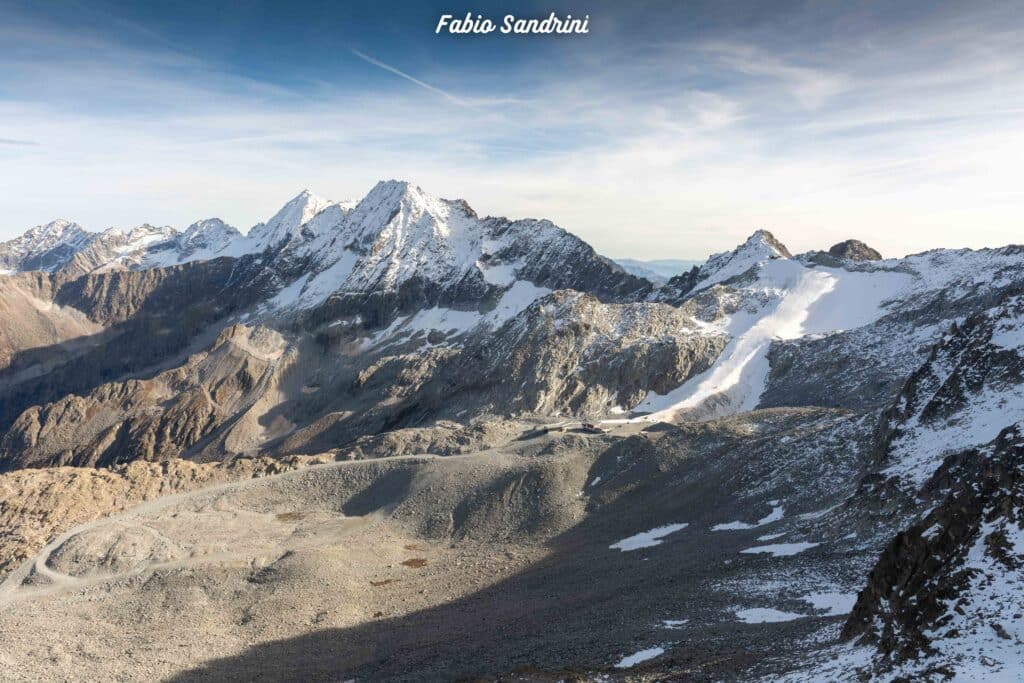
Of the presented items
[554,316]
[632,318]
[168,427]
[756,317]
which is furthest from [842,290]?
[168,427]

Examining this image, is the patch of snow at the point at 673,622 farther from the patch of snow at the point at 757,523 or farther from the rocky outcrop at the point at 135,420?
the rocky outcrop at the point at 135,420

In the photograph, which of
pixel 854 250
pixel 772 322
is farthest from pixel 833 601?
pixel 854 250

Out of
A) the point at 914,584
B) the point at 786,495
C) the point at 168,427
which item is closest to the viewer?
the point at 914,584

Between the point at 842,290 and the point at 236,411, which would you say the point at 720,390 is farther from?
the point at 236,411

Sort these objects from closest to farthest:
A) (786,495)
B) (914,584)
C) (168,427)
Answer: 1. (914,584)
2. (786,495)
3. (168,427)

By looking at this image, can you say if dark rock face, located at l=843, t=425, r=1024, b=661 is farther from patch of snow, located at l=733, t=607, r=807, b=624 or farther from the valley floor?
patch of snow, located at l=733, t=607, r=807, b=624

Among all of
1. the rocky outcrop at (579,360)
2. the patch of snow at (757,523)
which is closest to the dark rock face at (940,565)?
the patch of snow at (757,523)
